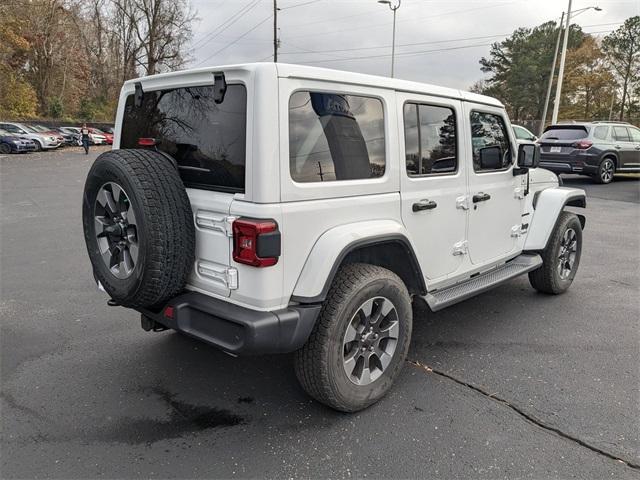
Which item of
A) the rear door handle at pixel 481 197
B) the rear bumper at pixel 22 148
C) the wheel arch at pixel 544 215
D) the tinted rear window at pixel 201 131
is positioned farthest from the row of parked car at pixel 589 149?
the rear bumper at pixel 22 148

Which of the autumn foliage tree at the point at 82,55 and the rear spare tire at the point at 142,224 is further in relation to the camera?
the autumn foliage tree at the point at 82,55

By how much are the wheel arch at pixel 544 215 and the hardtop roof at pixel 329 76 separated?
5.13 feet

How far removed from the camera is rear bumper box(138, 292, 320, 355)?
2.47m

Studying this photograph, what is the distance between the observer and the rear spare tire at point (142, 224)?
2557 mm

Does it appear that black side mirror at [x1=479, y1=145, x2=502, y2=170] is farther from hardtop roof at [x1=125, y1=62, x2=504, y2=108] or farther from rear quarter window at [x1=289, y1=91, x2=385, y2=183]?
rear quarter window at [x1=289, y1=91, x2=385, y2=183]

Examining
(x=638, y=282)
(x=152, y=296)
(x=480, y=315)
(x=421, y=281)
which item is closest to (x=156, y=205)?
(x=152, y=296)

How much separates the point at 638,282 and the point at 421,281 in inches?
146

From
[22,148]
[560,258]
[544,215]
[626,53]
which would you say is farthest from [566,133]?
[626,53]

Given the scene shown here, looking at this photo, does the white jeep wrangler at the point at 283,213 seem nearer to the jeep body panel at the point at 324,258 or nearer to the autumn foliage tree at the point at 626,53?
the jeep body panel at the point at 324,258

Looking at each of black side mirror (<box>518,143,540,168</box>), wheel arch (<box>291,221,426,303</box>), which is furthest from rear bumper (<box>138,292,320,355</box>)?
black side mirror (<box>518,143,540,168</box>)

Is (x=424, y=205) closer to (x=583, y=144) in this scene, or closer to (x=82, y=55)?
(x=583, y=144)

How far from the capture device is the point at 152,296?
2682mm

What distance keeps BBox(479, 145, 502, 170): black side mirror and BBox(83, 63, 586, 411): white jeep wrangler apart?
0.54 metres

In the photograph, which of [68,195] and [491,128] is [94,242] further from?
[68,195]
